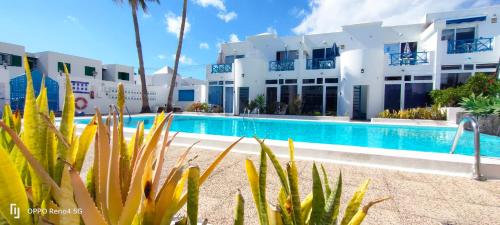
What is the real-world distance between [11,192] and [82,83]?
20.2m

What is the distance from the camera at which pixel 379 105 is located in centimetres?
1546

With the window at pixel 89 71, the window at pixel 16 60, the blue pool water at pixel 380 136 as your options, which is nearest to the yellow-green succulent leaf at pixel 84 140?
the blue pool water at pixel 380 136

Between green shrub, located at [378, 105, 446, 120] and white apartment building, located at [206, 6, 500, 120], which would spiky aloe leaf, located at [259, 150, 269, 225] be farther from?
white apartment building, located at [206, 6, 500, 120]

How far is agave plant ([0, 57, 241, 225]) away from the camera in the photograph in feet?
2.38

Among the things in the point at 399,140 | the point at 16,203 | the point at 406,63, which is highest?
the point at 406,63

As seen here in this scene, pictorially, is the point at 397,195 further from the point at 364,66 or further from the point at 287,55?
the point at 287,55

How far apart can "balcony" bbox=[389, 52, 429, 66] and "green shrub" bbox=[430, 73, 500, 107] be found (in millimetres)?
2964

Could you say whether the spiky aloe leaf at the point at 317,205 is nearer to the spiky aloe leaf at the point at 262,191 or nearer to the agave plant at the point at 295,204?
the agave plant at the point at 295,204

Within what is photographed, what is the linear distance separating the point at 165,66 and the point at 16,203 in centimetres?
3502

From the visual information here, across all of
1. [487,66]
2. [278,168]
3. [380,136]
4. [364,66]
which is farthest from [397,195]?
[487,66]

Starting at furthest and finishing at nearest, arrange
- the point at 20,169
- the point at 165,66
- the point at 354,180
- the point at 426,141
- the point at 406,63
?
the point at 165,66, the point at 406,63, the point at 426,141, the point at 354,180, the point at 20,169

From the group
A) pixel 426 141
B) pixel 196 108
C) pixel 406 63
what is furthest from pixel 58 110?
pixel 406 63

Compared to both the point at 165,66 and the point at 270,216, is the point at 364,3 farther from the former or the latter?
the point at 165,66

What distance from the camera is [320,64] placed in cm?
1738
